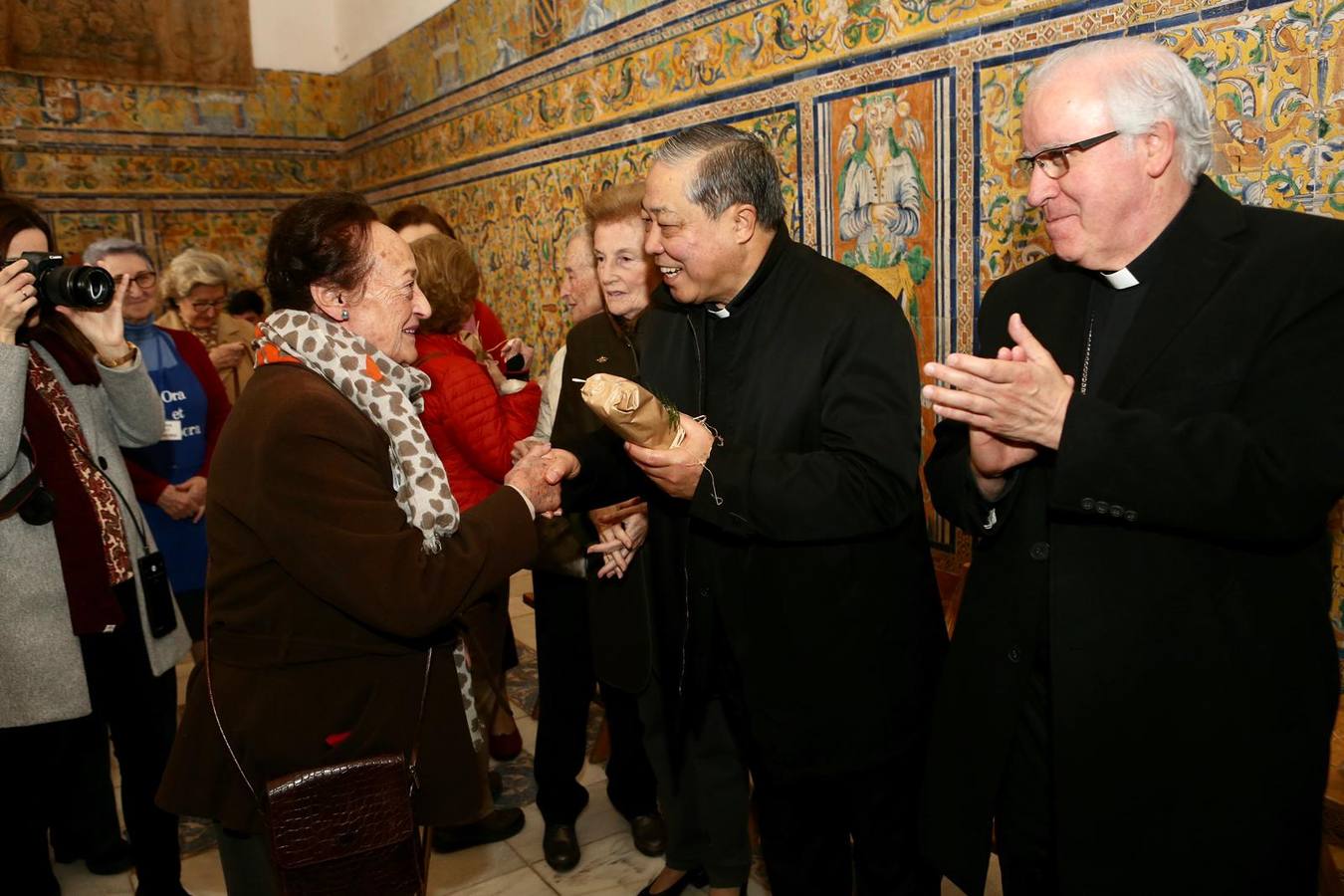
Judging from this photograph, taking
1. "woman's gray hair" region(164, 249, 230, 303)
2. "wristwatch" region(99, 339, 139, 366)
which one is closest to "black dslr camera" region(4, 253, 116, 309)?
"wristwatch" region(99, 339, 139, 366)

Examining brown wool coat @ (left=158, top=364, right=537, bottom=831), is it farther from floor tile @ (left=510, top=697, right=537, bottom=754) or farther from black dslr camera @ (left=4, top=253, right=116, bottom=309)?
floor tile @ (left=510, top=697, right=537, bottom=754)

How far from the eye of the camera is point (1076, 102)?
1.67 metres

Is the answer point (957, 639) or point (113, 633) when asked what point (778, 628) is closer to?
point (957, 639)

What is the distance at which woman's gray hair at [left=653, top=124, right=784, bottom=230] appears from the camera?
219 cm

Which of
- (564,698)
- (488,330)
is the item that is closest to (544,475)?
(564,698)

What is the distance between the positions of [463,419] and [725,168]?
1.34 metres

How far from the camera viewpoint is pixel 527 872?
3332mm

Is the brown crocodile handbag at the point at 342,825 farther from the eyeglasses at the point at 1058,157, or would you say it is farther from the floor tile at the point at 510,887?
the eyeglasses at the point at 1058,157

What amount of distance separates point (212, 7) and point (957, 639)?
959 cm

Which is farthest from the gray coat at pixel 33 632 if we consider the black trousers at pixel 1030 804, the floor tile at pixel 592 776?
the black trousers at pixel 1030 804

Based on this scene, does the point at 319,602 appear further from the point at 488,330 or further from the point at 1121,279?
the point at 488,330

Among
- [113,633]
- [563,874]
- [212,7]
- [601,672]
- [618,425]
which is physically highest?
[212,7]

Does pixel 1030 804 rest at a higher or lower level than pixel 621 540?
lower

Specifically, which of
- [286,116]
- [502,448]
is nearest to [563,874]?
[502,448]
